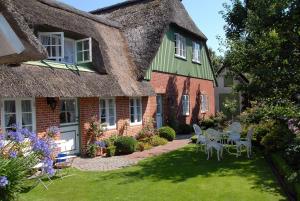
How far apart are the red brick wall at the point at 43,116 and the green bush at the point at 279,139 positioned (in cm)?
746

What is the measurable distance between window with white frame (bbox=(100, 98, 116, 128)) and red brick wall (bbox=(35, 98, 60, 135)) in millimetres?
3064

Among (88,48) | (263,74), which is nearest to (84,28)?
(88,48)

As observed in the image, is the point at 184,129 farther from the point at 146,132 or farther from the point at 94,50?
the point at 94,50

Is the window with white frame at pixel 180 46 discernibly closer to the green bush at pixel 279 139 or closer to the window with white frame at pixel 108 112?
the window with white frame at pixel 108 112

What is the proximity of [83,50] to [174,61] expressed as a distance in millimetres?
7532

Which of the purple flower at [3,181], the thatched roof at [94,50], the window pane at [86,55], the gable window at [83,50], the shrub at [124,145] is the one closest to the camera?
the purple flower at [3,181]

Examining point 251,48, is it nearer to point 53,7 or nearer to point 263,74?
point 263,74

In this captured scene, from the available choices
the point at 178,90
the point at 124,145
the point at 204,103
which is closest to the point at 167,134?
the point at 124,145

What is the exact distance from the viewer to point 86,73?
15320 millimetres

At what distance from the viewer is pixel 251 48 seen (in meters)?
12.9

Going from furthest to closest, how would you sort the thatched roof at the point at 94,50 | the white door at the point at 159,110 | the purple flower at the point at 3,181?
the white door at the point at 159,110, the thatched roof at the point at 94,50, the purple flower at the point at 3,181

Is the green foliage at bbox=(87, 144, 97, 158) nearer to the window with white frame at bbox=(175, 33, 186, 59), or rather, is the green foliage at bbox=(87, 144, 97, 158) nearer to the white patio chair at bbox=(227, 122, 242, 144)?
the white patio chair at bbox=(227, 122, 242, 144)

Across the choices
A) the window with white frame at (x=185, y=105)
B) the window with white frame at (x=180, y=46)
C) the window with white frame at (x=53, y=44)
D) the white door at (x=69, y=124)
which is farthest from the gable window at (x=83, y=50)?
the window with white frame at (x=185, y=105)

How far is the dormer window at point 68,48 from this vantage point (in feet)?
48.5
